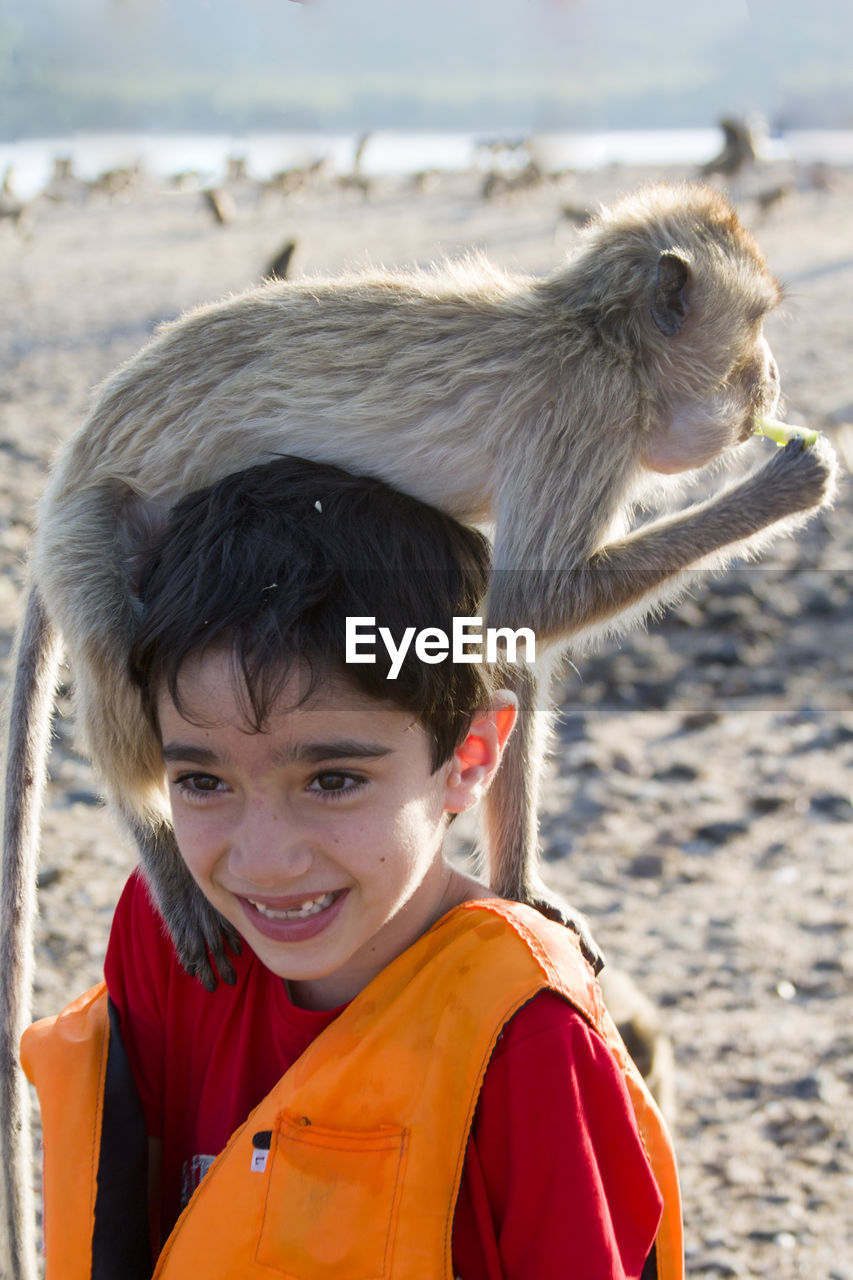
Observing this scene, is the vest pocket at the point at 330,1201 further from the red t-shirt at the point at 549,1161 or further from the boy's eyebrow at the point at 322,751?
the boy's eyebrow at the point at 322,751

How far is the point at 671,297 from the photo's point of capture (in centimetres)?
270

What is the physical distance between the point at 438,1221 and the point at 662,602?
4.90ft

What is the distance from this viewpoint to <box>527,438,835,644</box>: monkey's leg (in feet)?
8.28

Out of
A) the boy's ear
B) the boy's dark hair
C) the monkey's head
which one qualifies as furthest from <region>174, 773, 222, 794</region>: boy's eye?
the monkey's head

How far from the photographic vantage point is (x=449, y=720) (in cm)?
175

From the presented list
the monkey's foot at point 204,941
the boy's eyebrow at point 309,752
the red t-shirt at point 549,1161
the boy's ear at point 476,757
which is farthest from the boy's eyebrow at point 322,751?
the monkey's foot at point 204,941

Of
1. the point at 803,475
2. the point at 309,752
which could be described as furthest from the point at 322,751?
the point at 803,475

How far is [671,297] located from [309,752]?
5.13 feet

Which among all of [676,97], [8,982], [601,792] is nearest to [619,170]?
[676,97]

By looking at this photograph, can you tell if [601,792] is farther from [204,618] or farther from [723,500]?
[204,618]

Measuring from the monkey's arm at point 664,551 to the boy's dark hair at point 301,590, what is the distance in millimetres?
647

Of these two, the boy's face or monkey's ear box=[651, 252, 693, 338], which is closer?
the boy's face

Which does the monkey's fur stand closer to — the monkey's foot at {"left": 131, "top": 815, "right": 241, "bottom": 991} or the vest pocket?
the monkey's foot at {"left": 131, "top": 815, "right": 241, "bottom": 991}

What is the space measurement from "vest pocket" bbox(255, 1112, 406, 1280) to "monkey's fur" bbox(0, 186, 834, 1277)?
0.45m
